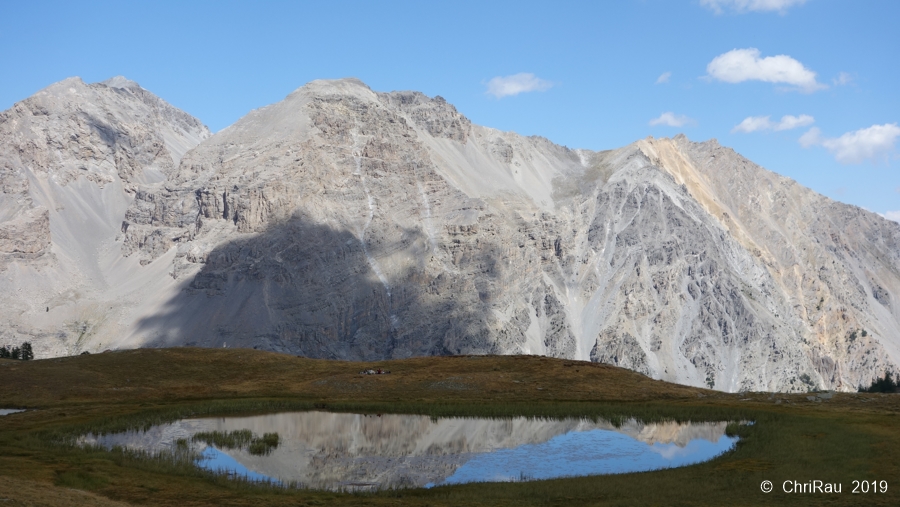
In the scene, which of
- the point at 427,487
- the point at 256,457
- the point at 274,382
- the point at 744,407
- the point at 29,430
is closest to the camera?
the point at 427,487

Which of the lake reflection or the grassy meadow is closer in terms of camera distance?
the grassy meadow

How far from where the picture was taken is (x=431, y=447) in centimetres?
6125

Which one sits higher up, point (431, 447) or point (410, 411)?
point (410, 411)

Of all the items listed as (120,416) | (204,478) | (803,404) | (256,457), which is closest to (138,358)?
(120,416)

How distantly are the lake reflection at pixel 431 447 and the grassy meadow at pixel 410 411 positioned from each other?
3165mm

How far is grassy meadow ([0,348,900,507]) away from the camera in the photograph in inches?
1661

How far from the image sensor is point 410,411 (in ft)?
256

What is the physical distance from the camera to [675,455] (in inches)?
2279

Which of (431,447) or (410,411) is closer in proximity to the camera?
(431,447)

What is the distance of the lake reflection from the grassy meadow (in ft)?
10.4

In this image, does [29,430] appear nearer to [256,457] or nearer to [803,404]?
[256,457]

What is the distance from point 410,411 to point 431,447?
17043mm

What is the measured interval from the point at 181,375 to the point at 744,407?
62446 mm

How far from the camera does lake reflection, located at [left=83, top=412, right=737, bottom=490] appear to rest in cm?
5172
